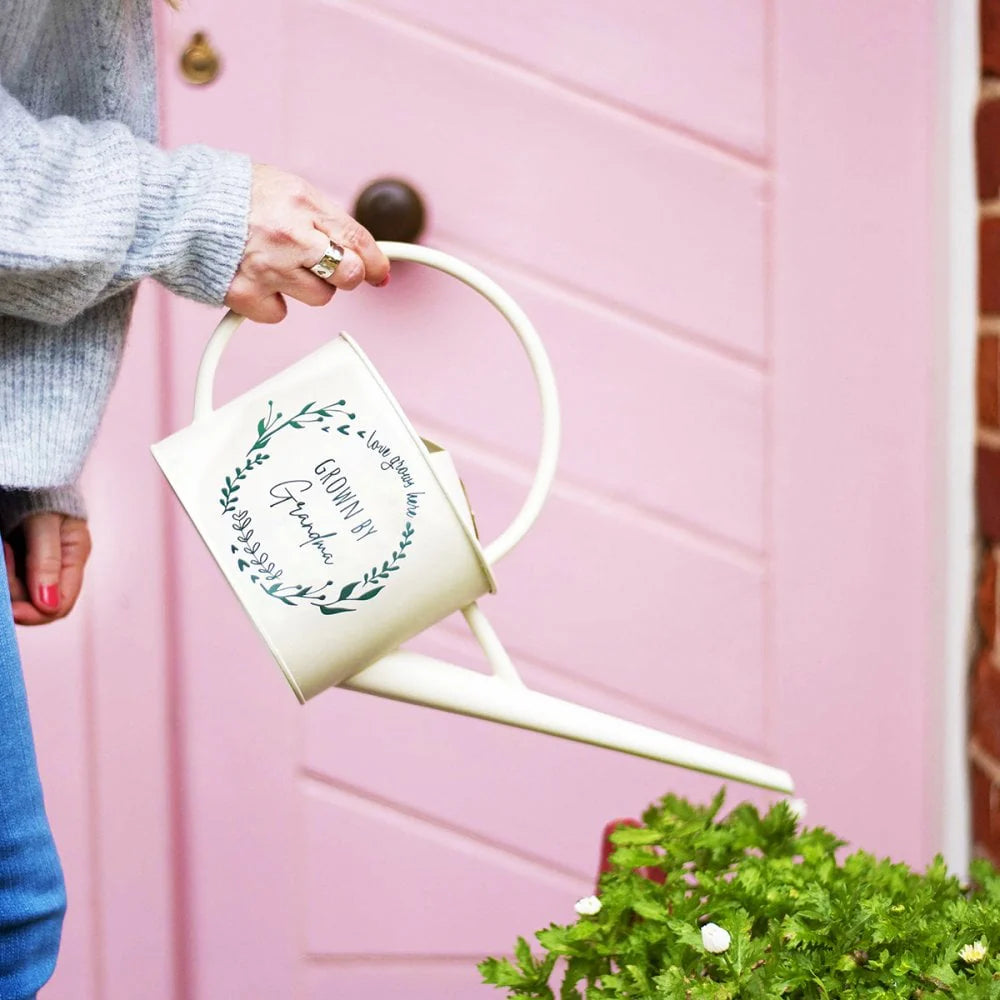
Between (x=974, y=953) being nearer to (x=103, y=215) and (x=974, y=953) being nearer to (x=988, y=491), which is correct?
(x=103, y=215)

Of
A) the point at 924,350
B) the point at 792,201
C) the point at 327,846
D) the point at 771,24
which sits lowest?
the point at 327,846

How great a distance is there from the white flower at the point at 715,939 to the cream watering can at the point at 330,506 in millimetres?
93

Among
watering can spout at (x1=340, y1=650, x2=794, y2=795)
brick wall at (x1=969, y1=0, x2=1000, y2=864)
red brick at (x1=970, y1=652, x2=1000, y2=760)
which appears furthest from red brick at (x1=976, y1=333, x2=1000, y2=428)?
watering can spout at (x1=340, y1=650, x2=794, y2=795)

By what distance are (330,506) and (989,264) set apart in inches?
33.3

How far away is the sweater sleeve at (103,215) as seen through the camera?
67 centimetres

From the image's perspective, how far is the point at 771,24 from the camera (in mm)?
1356

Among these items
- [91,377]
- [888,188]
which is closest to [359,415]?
[91,377]

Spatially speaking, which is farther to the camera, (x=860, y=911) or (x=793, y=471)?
(x=793, y=471)

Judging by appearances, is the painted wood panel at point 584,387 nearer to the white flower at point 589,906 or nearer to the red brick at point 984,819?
the red brick at point 984,819

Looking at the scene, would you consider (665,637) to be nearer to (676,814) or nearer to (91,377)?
(676,814)

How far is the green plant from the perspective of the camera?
0.69 m

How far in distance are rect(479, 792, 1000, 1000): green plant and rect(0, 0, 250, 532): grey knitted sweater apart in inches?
15.4

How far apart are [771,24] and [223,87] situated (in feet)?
1.77

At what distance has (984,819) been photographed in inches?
53.6
